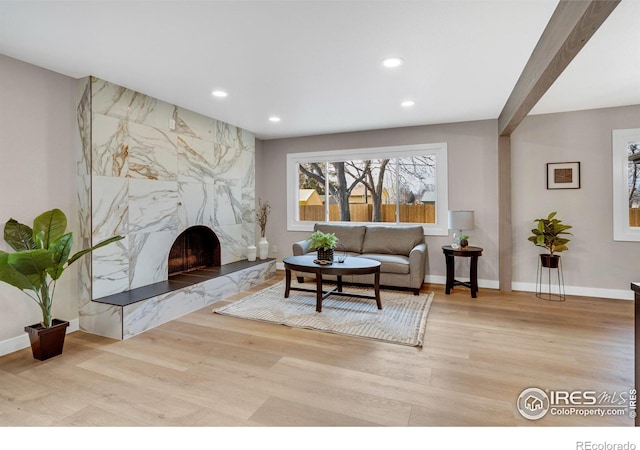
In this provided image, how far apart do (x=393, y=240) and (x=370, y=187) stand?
108cm

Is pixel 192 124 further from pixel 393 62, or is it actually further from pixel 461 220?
pixel 461 220

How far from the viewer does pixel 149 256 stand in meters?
3.83

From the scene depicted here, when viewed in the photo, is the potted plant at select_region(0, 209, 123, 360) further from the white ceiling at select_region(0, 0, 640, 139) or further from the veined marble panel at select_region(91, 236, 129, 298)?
the white ceiling at select_region(0, 0, 640, 139)

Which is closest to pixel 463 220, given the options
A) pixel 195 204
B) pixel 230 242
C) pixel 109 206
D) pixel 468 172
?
pixel 468 172

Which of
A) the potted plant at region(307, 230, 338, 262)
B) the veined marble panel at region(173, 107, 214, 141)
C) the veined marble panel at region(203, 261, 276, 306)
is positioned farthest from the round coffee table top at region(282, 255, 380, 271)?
the veined marble panel at region(173, 107, 214, 141)

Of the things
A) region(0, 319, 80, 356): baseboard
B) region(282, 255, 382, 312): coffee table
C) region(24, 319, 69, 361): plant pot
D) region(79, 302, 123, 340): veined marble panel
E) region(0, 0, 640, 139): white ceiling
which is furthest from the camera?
region(282, 255, 382, 312): coffee table

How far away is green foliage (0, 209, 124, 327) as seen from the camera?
7.92ft

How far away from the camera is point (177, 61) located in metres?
2.88

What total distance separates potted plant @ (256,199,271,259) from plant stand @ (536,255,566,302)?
13.3 ft
